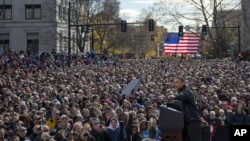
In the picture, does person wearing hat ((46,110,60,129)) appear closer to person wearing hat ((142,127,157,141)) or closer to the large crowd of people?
the large crowd of people

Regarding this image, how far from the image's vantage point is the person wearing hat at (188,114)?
1023 centimetres

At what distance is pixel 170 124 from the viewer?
9258 mm

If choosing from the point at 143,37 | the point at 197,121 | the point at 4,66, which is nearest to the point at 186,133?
the point at 197,121

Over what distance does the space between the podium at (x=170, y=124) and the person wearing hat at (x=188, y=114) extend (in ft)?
2.93

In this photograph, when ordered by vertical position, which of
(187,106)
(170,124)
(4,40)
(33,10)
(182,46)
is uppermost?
(33,10)

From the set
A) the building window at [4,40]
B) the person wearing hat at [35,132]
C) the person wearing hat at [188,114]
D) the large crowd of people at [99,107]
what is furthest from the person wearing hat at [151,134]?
the building window at [4,40]

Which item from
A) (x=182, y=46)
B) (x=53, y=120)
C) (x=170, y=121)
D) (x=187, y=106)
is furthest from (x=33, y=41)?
(x=170, y=121)

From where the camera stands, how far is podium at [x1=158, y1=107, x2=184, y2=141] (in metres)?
9.23

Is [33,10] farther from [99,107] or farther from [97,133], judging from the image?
[97,133]

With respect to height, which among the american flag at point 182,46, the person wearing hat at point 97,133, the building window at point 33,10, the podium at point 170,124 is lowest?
the person wearing hat at point 97,133

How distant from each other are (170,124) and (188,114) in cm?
121

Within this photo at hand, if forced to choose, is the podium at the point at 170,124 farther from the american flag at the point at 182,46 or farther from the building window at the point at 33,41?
the building window at the point at 33,41

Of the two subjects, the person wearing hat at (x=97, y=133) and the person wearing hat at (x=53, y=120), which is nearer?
the person wearing hat at (x=97, y=133)

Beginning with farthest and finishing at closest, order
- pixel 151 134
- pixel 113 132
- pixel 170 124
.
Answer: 1. pixel 113 132
2. pixel 151 134
3. pixel 170 124
